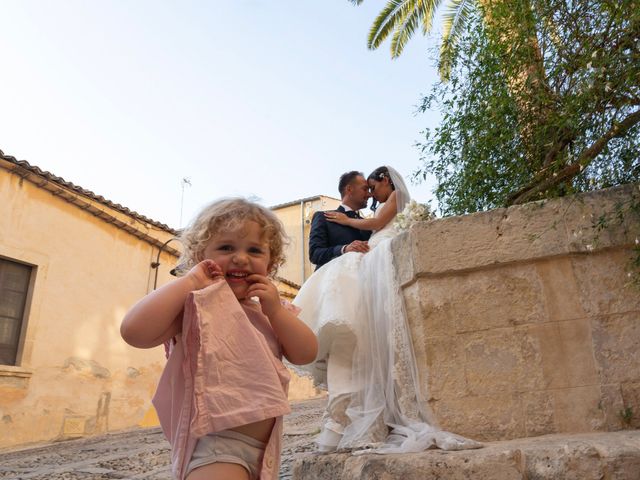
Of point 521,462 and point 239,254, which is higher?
point 239,254

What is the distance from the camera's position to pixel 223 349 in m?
1.57

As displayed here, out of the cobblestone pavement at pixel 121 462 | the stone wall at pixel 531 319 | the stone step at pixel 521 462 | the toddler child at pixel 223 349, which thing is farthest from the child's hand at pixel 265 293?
the cobblestone pavement at pixel 121 462

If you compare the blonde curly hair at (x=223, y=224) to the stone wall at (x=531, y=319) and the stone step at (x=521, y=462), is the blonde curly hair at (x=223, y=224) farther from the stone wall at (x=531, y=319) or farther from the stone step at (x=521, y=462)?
the stone wall at (x=531, y=319)

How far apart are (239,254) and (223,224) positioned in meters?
0.11

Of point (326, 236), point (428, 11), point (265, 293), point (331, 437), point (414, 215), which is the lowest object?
point (331, 437)

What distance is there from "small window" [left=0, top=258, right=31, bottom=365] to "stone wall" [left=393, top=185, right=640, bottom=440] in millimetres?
8732

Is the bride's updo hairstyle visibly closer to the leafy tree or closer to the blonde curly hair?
the leafy tree

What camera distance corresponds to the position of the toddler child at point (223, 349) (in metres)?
1.50

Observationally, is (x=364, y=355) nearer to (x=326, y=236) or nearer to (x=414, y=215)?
(x=414, y=215)

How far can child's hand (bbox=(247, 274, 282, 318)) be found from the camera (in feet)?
5.48

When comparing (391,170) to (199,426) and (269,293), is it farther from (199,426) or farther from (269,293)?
(199,426)

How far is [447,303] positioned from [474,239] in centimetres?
40

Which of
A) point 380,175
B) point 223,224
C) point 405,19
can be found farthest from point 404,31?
point 223,224

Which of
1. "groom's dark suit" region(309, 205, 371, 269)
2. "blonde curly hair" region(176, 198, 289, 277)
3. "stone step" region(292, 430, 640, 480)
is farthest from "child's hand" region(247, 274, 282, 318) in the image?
"groom's dark suit" region(309, 205, 371, 269)
